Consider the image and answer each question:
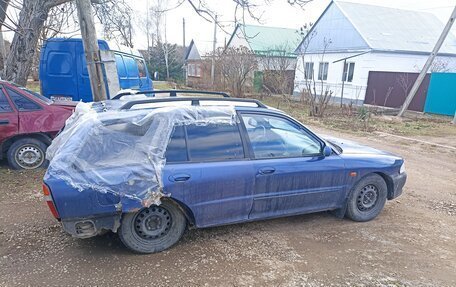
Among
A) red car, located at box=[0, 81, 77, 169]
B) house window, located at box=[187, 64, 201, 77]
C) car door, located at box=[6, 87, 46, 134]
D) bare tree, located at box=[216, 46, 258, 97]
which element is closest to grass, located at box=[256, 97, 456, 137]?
bare tree, located at box=[216, 46, 258, 97]

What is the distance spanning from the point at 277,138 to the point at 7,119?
15.1ft

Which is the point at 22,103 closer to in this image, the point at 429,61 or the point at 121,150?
the point at 121,150

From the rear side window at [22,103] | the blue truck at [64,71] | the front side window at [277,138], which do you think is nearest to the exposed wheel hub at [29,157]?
the rear side window at [22,103]

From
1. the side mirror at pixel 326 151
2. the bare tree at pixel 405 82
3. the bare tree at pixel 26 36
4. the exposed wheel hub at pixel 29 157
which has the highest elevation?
the bare tree at pixel 26 36

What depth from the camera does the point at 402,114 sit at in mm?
15219

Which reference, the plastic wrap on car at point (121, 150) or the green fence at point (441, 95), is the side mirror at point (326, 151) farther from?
the green fence at point (441, 95)

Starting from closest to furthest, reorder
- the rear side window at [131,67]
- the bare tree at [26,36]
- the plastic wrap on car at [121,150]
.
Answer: the plastic wrap on car at [121,150]
the bare tree at [26,36]
the rear side window at [131,67]

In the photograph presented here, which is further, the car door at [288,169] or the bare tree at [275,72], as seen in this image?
the bare tree at [275,72]

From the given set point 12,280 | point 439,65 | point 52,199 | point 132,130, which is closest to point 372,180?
point 132,130

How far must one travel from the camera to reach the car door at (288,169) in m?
3.67

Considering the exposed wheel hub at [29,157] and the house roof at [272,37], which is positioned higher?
the house roof at [272,37]

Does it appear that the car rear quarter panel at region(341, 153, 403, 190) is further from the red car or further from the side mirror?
the red car

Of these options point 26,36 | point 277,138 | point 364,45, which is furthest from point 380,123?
point 26,36

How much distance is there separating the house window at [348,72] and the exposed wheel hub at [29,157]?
18.6 metres
